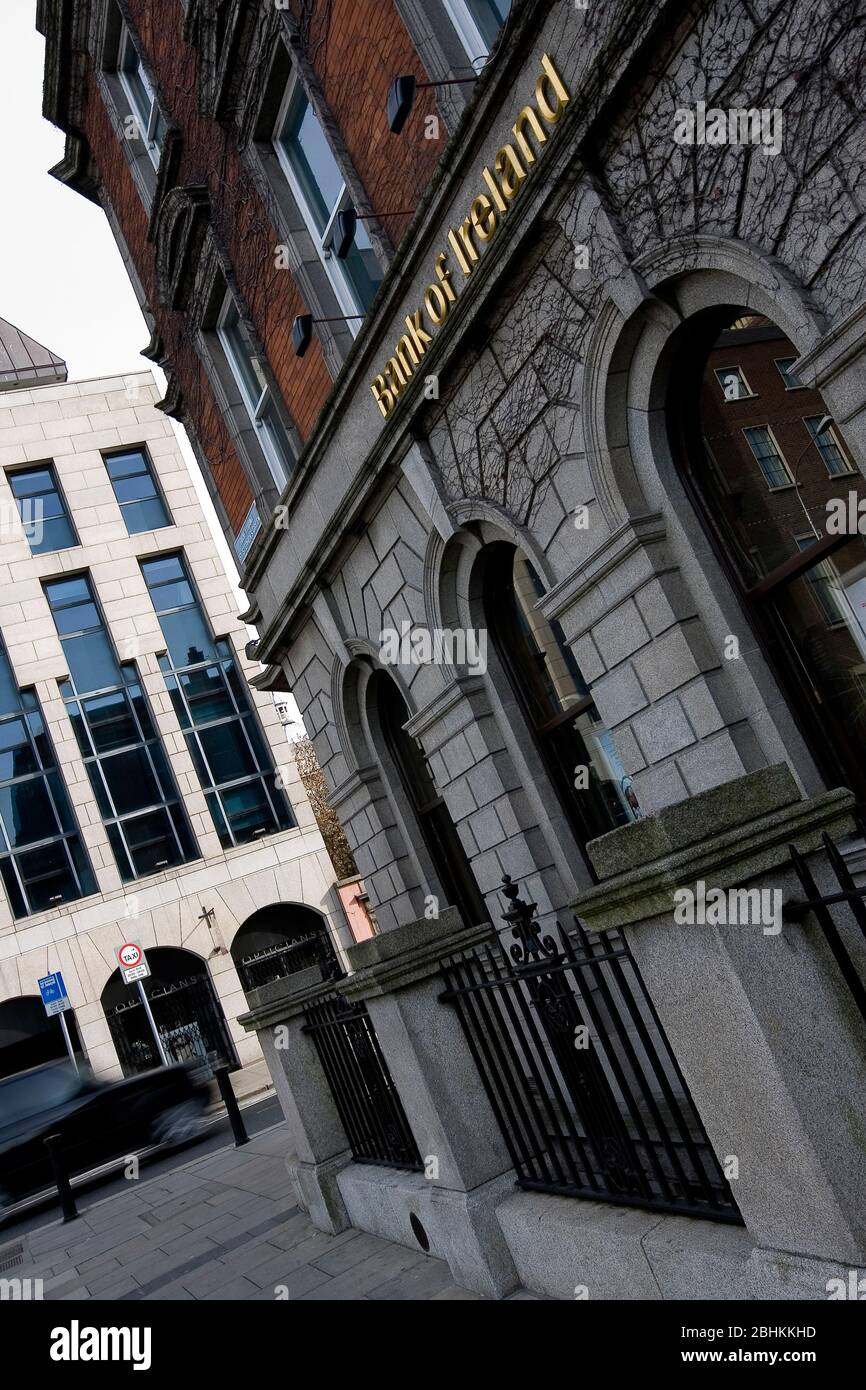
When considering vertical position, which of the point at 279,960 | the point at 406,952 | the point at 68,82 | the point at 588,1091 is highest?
the point at 68,82

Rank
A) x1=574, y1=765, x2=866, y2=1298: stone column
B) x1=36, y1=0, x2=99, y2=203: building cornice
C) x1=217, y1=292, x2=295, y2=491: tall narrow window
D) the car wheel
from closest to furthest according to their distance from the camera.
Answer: x1=574, y1=765, x2=866, y2=1298: stone column
x1=217, y1=292, x2=295, y2=491: tall narrow window
the car wheel
x1=36, y1=0, x2=99, y2=203: building cornice

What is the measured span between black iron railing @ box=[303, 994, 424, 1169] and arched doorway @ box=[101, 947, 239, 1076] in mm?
20528

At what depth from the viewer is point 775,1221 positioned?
3.50 metres

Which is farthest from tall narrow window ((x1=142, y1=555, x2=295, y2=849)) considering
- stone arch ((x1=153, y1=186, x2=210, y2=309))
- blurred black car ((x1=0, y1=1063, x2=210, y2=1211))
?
stone arch ((x1=153, y1=186, x2=210, y2=309))

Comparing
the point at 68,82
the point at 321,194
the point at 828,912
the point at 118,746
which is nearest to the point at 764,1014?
the point at 828,912

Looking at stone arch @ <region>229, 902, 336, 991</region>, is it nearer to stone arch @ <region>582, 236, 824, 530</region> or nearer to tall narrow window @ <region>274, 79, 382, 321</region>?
tall narrow window @ <region>274, 79, 382, 321</region>

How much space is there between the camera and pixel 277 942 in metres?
29.6

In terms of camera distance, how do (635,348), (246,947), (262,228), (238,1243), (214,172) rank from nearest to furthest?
1. (635,348)
2. (238,1243)
3. (262,228)
4. (214,172)
5. (246,947)

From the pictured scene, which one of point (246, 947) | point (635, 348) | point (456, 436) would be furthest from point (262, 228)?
point (246, 947)

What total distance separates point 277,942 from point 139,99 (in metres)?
20.5

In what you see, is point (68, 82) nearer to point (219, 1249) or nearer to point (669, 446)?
point (669, 446)

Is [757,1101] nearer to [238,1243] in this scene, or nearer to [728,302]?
[728,302]

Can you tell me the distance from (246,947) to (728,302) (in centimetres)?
2551

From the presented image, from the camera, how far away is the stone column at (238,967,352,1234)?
7.98 m
